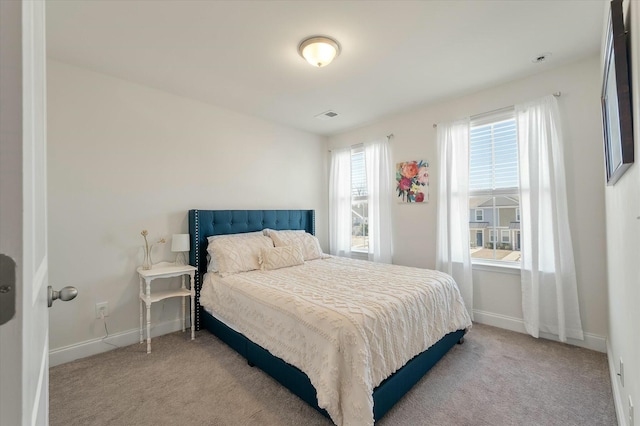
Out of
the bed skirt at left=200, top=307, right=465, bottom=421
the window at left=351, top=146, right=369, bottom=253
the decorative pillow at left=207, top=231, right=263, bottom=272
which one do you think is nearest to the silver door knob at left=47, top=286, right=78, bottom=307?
the bed skirt at left=200, top=307, right=465, bottom=421

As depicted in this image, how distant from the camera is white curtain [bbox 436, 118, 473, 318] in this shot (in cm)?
324

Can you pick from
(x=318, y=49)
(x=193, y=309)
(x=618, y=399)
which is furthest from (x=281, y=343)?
(x=318, y=49)

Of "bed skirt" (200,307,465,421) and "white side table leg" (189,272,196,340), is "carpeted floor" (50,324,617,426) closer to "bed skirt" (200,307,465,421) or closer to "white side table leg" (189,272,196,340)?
"bed skirt" (200,307,465,421)

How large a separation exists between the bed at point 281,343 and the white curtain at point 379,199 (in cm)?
78

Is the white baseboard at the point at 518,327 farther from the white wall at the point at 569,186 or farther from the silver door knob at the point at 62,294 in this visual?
the silver door knob at the point at 62,294

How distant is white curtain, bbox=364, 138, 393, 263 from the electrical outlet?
3191 millimetres

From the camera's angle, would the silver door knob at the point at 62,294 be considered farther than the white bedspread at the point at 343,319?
No

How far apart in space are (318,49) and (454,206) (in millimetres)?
2342

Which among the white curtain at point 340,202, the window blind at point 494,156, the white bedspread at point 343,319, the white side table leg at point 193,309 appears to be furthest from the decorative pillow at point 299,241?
the window blind at point 494,156

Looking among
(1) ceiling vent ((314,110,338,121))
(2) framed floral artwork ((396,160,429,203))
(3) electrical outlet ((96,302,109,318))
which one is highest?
(1) ceiling vent ((314,110,338,121))

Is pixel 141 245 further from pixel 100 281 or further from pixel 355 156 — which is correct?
pixel 355 156

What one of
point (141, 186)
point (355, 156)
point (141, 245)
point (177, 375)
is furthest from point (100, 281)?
point (355, 156)

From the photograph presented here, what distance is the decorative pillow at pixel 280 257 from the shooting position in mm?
3055

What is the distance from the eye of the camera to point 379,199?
13.4 feet
